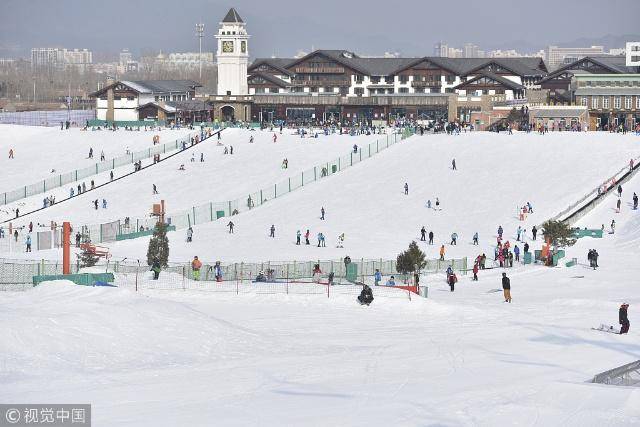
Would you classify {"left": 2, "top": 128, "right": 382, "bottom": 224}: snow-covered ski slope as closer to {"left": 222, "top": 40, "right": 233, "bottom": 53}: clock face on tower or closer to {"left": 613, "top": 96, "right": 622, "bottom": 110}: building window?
{"left": 613, "top": 96, "right": 622, "bottom": 110}: building window

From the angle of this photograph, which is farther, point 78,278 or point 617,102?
point 617,102

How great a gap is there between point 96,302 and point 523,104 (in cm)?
6912

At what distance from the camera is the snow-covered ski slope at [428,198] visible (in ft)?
167

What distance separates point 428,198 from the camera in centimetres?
6094

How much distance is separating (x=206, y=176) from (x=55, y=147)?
1873 centimetres

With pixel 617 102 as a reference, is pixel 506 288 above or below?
below

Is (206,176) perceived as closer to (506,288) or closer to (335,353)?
(506,288)

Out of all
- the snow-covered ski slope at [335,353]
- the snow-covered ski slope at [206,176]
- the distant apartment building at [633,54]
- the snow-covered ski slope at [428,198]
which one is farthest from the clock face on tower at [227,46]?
the snow-covered ski slope at [335,353]

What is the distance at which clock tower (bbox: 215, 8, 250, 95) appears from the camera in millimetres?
106438

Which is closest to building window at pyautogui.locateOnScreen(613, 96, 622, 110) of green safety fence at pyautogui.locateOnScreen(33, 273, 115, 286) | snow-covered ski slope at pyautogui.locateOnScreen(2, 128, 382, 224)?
snow-covered ski slope at pyautogui.locateOnScreen(2, 128, 382, 224)

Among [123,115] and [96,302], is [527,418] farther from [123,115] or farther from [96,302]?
[123,115]

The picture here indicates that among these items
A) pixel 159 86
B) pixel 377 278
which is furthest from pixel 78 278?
pixel 159 86

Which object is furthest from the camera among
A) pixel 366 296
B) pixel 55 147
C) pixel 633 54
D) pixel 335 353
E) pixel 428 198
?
pixel 633 54

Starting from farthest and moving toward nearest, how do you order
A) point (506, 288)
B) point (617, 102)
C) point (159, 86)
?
1. point (159, 86)
2. point (617, 102)
3. point (506, 288)
